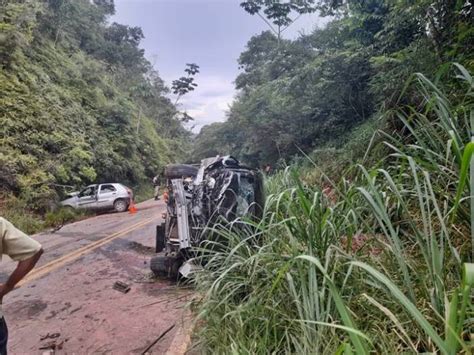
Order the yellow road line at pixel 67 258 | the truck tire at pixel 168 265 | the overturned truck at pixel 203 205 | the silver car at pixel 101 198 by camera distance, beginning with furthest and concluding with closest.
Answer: the silver car at pixel 101 198
the yellow road line at pixel 67 258
the truck tire at pixel 168 265
the overturned truck at pixel 203 205

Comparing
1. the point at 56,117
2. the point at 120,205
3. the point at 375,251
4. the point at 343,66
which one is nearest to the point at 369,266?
the point at 375,251

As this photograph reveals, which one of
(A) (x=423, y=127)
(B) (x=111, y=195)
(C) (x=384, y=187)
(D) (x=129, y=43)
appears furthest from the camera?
(D) (x=129, y=43)

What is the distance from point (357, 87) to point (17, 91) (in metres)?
13.6

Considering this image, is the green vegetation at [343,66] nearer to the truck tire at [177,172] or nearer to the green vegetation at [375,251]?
the green vegetation at [375,251]

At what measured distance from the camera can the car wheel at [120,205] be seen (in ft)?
47.7

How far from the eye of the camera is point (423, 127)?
187cm

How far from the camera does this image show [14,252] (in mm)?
1997

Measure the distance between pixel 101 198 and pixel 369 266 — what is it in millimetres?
14450

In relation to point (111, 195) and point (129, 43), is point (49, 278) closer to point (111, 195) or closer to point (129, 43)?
point (111, 195)

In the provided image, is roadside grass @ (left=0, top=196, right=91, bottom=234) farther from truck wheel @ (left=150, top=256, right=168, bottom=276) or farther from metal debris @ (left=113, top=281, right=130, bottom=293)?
truck wheel @ (left=150, top=256, right=168, bottom=276)

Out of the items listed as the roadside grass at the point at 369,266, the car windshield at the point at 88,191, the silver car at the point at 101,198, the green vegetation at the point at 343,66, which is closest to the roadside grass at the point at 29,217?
the silver car at the point at 101,198

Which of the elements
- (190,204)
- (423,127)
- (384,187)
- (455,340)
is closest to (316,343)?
(455,340)

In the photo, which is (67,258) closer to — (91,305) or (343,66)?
(91,305)

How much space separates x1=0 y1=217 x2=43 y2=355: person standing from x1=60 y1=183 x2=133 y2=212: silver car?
1189 centimetres
